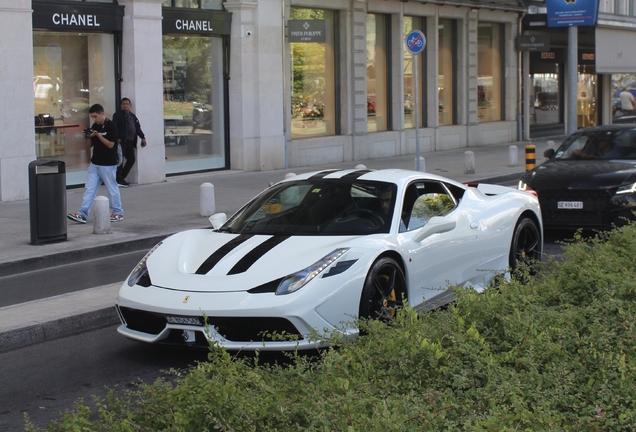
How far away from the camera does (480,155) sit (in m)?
27.1

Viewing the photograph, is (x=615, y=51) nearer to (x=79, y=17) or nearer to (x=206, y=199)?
(x=79, y=17)

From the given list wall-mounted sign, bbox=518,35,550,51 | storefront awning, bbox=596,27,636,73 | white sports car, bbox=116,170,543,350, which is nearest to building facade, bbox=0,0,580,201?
wall-mounted sign, bbox=518,35,550,51

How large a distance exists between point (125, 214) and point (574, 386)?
11.7m

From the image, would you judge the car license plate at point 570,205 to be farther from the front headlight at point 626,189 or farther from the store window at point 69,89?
the store window at point 69,89

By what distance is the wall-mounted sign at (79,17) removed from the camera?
688 inches

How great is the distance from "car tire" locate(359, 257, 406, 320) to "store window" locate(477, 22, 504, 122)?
2522 centimetres

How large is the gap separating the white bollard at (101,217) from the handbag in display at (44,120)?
5619mm

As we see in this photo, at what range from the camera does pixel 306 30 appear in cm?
2219

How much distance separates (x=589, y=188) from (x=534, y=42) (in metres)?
21.6

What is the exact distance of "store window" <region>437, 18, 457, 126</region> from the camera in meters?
29.7

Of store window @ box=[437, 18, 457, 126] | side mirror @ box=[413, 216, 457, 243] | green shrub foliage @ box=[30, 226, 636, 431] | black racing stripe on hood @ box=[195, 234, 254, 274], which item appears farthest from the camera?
store window @ box=[437, 18, 457, 126]

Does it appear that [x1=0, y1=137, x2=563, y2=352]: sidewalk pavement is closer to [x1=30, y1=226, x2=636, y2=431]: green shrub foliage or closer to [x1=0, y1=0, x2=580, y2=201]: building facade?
[x1=0, y1=0, x2=580, y2=201]: building facade

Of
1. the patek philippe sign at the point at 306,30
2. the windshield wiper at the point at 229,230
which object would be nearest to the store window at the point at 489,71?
the patek philippe sign at the point at 306,30

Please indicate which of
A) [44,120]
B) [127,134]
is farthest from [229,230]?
[44,120]
